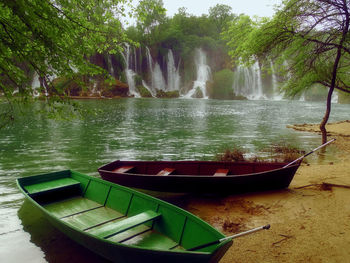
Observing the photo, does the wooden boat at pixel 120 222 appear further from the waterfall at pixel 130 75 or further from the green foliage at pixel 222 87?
the green foliage at pixel 222 87

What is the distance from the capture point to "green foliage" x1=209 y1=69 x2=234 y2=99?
276 ft

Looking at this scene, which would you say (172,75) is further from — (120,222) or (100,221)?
(120,222)

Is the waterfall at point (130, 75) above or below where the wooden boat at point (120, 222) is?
above

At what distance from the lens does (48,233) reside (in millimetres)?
6984

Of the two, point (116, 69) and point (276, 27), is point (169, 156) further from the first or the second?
point (116, 69)

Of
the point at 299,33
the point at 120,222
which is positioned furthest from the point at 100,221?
the point at 299,33

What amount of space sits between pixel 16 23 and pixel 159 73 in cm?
7333

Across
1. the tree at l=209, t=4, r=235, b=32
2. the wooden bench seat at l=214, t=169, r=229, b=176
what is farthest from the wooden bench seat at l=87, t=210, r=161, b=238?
the tree at l=209, t=4, r=235, b=32

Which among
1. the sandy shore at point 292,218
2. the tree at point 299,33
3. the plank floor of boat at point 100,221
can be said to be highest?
the tree at point 299,33

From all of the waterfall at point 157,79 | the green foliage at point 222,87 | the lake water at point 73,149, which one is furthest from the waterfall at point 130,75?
the lake water at point 73,149

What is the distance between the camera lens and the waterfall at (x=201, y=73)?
273ft

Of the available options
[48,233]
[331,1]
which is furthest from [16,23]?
[331,1]

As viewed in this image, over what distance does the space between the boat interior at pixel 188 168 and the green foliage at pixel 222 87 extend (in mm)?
76417

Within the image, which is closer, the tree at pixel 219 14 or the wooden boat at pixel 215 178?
the wooden boat at pixel 215 178
